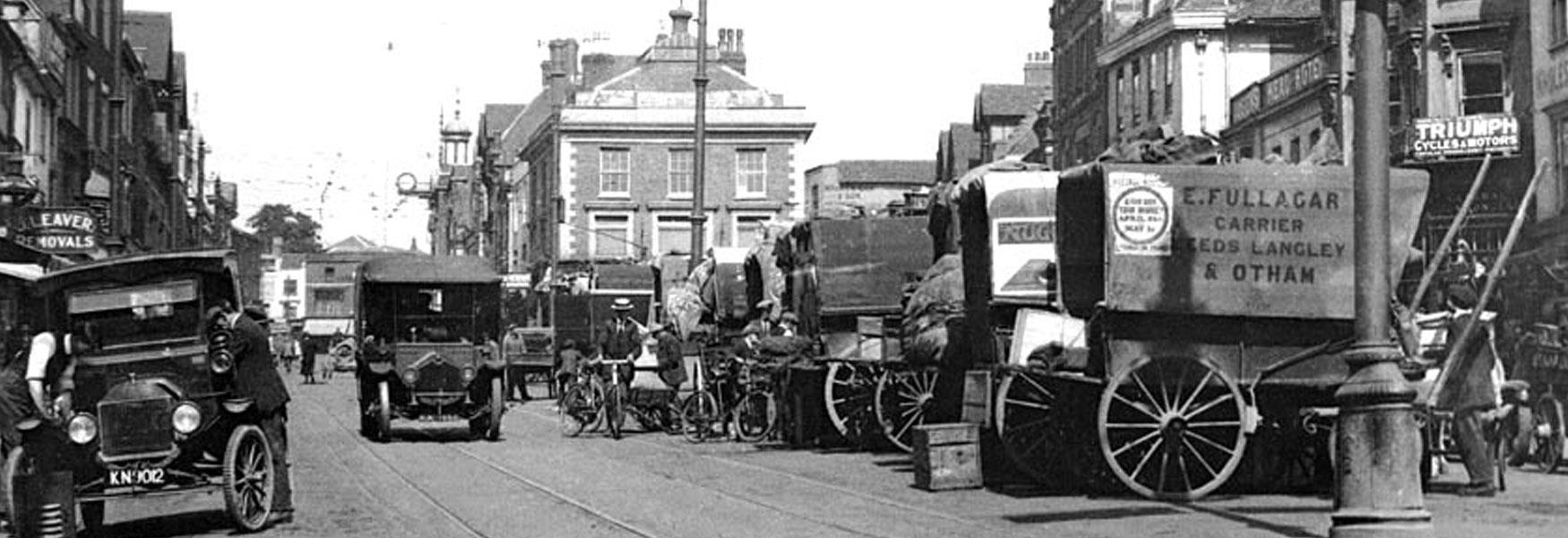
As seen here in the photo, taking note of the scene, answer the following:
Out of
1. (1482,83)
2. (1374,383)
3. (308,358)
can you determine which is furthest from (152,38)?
(1374,383)

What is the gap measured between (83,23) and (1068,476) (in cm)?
4374

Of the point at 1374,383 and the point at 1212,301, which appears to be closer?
the point at 1374,383

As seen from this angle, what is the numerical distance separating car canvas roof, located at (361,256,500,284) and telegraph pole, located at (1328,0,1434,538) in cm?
1942

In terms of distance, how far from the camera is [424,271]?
2970 centimetres

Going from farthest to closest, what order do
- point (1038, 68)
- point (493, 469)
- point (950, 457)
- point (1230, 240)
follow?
point (1038, 68), point (493, 469), point (950, 457), point (1230, 240)

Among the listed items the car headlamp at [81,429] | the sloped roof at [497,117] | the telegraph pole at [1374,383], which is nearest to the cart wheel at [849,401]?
the car headlamp at [81,429]

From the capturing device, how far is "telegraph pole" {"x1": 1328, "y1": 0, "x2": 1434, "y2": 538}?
1160cm

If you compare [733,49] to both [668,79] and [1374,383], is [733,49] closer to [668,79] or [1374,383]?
[668,79]

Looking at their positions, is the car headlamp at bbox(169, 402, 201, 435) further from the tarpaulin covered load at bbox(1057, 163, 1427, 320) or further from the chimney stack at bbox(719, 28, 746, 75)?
the chimney stack at bbox(719, 28, 746, 75)

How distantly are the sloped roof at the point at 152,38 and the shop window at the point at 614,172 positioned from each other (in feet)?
72.2

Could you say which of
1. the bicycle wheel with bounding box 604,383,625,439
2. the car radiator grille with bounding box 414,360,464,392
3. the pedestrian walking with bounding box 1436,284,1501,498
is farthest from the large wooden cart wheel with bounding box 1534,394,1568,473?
the car radiator grille with bounding box 414,360,464,392

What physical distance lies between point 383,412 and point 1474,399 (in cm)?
1551

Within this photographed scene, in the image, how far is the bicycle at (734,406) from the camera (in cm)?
2611

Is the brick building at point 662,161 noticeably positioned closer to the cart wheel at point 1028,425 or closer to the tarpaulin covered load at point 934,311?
the tarpaulin covered load at point 934,311
